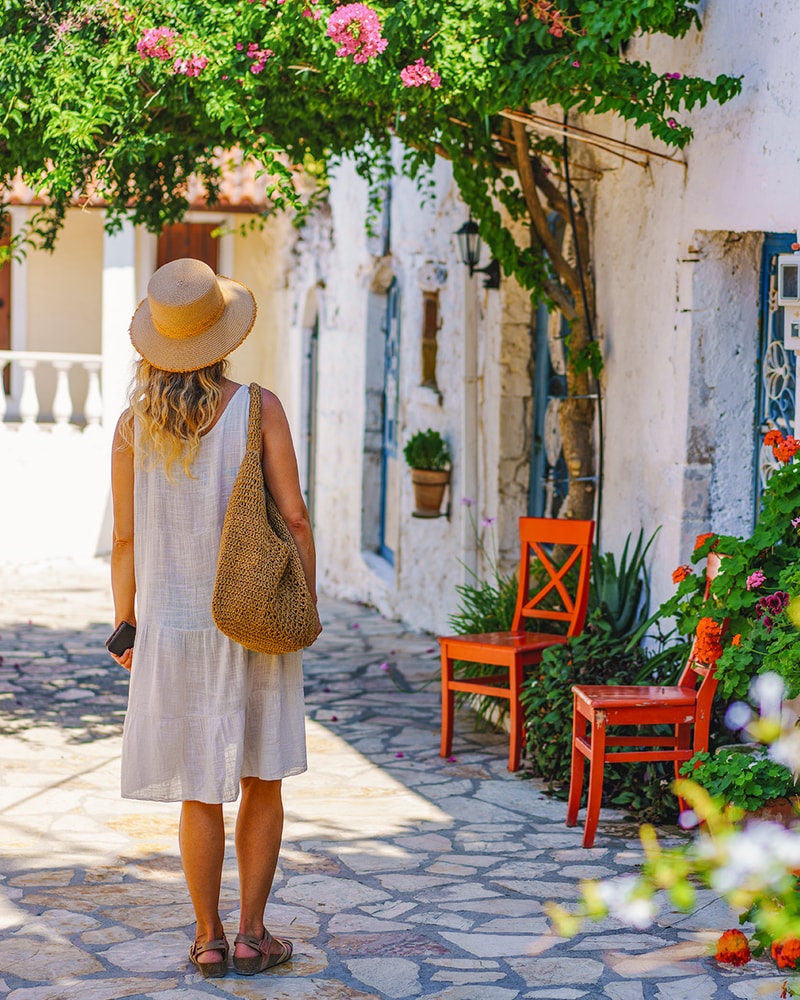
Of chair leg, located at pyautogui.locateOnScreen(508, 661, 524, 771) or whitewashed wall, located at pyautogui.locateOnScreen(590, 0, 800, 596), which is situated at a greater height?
whitewashed wall, located at pyautogui.locateOnScreen(590, 0, 800, 596)

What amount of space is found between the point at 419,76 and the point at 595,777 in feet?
8.27

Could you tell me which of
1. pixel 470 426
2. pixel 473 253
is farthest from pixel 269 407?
pixel 470 426

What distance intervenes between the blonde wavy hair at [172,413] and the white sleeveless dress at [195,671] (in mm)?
29

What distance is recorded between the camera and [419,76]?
484 cm

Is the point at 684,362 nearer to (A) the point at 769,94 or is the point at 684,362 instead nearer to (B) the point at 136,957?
(A) the point at 769,94

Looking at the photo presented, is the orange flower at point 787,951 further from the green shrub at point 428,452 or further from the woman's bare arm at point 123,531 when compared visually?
the green shrub at point 428,452

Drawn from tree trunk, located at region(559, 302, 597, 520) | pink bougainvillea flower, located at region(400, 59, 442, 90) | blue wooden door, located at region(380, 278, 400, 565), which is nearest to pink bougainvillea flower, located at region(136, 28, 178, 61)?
pink bougainvillea flower, located at region(400, 59, 442, 90)

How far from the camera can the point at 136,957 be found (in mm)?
3512

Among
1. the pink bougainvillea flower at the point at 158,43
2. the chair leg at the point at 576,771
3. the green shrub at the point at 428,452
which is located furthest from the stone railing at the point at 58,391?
the chair leg at the point at 576,771

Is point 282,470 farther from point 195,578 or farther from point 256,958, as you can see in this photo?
point 256,958

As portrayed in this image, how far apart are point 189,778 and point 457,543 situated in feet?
17.6

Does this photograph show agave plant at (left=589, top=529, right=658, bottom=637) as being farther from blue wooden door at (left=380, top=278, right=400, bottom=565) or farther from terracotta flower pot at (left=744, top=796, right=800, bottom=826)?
blue wooden door at (left=380, top=278, right=400, bottom=565)

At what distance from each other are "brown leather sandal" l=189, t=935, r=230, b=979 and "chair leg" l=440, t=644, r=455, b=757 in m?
2.43

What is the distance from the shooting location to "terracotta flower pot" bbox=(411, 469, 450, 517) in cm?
856
